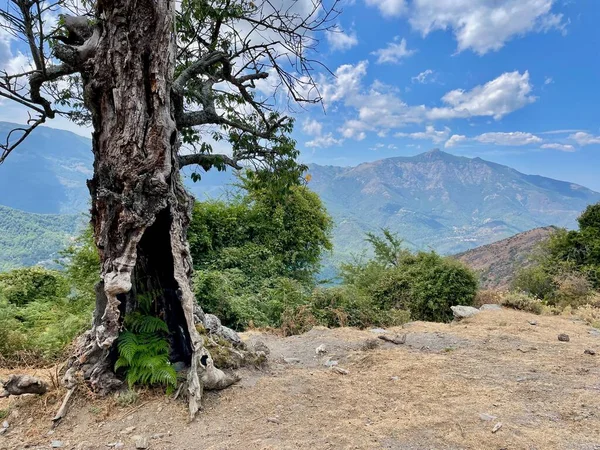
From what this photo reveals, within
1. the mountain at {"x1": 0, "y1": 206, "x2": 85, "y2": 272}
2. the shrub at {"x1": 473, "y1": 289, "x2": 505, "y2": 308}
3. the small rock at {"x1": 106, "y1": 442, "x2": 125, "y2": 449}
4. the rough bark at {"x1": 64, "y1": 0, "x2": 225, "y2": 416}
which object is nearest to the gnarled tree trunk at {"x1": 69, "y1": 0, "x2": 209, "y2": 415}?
the rough bark at {"x1": 64, "y1": 0, "x2": 225, "y2": 416}

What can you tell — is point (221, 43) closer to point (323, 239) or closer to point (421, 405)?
point (421, 405)

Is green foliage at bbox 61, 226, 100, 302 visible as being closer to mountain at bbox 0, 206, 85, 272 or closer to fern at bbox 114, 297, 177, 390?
fern at bbox 114, 297, 177, 390

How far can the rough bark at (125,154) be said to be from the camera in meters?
3.67

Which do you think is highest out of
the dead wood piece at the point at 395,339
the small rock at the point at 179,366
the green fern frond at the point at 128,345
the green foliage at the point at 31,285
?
the green foliage at the point at 31,285

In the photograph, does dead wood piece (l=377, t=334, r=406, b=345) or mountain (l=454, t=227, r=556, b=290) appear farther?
mountain (l=454, t=227, r=556, b=290)

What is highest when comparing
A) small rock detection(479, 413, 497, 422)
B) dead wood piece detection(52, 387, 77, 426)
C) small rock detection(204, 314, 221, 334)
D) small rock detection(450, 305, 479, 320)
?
small rock detection(204, 314, 221, 334)

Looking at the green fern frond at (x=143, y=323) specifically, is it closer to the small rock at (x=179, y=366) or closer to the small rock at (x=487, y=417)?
the small rock at (x=179, y=366)

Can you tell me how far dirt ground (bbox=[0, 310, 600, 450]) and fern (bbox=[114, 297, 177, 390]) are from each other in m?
0.26

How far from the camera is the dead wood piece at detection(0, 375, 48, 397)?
3.69 meters

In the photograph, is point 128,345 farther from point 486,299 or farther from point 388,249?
point 388,249

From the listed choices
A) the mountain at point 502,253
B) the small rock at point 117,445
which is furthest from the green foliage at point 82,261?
the mountain at point 502,253

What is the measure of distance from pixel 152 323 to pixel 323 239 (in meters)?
14.4

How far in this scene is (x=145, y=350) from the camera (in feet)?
13.3

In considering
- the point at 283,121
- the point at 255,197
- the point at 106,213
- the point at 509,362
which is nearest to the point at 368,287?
the point at 255,197
